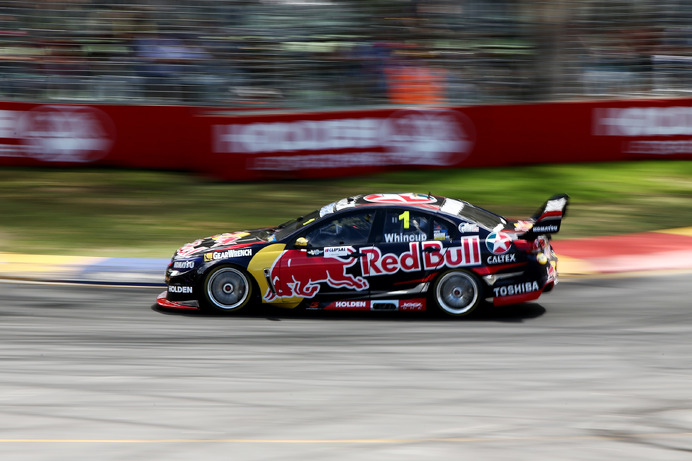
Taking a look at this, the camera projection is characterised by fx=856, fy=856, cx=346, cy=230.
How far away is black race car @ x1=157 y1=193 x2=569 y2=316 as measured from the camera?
8.85 metres

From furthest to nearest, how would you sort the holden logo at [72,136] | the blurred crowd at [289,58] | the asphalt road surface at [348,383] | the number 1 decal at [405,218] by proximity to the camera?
the holden logo at [72,136]
the blurred crowd at [289,58]
the number 1 decal at [405,218]
the asphalt road surface at [348,383]

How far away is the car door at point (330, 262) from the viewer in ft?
29.2

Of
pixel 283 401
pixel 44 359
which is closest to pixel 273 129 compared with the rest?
pixel 44 359

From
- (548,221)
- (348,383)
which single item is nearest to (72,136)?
(548,221)

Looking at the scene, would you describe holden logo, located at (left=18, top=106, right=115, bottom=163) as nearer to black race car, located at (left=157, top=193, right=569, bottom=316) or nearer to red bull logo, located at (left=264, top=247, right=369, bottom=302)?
black race car, located at (left=157, top=193, right=569, bottom=316)

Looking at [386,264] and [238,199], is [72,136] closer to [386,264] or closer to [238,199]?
[238,199]

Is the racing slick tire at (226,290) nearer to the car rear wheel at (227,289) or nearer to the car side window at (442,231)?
the car rear wheel at (227,289)

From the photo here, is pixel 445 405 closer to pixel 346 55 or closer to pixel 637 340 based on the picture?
pixel 637 340

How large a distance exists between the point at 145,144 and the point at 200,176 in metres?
1.43

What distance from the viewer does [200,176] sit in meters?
16.4

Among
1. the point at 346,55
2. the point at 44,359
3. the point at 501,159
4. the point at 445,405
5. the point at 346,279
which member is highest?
the point at 346,55

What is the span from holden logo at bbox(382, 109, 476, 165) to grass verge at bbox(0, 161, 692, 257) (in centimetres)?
31

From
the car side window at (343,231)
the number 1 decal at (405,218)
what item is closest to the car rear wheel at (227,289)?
the car side window at (343,231)

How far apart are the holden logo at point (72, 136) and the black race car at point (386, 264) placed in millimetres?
8593
